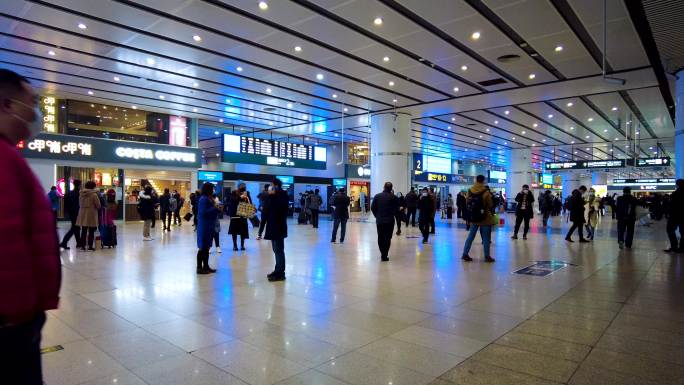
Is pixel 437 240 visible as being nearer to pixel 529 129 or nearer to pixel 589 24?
pixel 589 24

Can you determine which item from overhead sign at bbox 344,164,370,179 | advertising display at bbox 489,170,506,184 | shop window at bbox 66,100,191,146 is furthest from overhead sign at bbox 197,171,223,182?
advertising display at bbox 489,170,506,184

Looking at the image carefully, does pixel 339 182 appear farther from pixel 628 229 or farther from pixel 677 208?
pixel 677 208

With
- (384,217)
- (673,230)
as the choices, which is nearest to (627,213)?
(673,230)

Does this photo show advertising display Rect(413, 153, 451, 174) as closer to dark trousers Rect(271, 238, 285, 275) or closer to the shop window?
the shop window

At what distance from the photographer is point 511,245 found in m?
11.0

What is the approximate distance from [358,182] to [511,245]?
21974 millimetres

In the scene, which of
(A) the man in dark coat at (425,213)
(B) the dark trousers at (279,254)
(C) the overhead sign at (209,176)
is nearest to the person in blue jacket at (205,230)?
(B) the dark trousers at (279,254)

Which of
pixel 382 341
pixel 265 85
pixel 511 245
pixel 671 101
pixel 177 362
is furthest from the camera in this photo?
pixel 671 101

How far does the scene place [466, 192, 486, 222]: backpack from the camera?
8.16 meters

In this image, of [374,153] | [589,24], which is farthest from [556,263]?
[374,153]

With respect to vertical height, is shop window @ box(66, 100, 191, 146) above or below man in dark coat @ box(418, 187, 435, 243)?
above

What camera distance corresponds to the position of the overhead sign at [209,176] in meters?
22.8

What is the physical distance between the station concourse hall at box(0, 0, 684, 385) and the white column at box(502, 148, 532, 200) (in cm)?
741

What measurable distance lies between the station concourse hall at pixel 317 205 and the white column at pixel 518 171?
7408 mm
